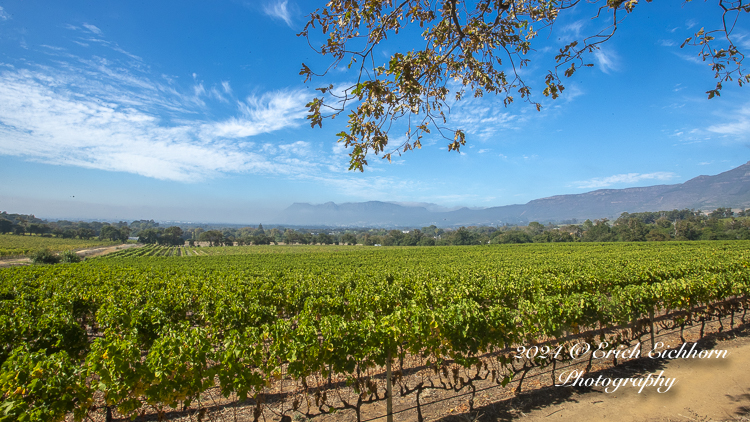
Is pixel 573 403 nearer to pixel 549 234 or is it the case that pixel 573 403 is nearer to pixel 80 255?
pixel 80 255

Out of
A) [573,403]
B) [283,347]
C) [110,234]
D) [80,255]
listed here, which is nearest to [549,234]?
[573,403]

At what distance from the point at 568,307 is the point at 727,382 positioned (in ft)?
10.9

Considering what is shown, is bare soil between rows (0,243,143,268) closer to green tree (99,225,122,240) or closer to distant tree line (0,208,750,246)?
distant tree line (0,208,750,246)

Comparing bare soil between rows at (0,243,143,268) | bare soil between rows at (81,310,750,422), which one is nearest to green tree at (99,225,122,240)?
bare soil between rows at (0,243,143,268)

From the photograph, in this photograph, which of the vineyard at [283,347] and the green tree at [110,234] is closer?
the vineyard at [283,347]

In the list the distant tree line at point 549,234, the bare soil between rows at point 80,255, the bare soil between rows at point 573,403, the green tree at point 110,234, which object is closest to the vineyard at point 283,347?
the bare soil between rows at point 573,403

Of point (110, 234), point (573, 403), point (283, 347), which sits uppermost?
point (283, 347)

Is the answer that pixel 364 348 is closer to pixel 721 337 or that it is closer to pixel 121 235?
pixel 721 337

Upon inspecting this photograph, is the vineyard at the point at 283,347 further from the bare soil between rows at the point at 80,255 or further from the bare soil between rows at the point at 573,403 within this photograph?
the bare soil between rows at the point at 80,255

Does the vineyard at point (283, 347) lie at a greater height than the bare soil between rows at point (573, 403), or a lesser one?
greater

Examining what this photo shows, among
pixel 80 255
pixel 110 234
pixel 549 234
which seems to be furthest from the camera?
pixel 110 234

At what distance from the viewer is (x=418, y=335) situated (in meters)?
5.54

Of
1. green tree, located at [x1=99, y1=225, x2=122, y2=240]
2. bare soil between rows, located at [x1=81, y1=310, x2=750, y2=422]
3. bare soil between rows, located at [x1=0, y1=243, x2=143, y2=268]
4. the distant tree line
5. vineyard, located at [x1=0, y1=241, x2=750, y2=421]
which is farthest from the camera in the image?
green tree, located at [x1=99, y1=225, x2=122, y2=240]

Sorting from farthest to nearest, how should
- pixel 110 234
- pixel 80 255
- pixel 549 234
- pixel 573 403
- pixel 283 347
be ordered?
1. pixel 110 234
2. pixel 549 234
3. pixel 80 255
4. pixel 573 403
5. pixel 283 347
